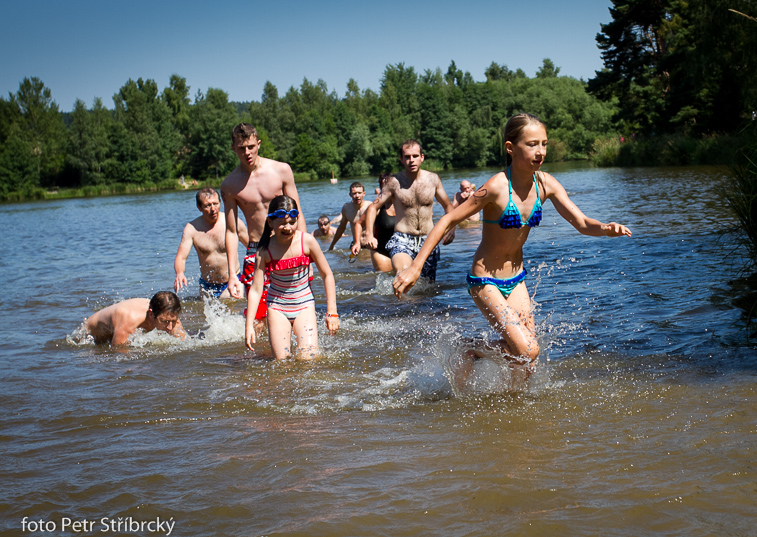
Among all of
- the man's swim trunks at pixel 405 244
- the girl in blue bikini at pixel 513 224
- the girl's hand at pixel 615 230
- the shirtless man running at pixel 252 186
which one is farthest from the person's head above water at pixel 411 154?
the girl's hand at pixel 615 230

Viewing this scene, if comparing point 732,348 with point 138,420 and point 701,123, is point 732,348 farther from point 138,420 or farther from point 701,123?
point 701,123

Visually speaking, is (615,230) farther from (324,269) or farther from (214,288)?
(214,288)

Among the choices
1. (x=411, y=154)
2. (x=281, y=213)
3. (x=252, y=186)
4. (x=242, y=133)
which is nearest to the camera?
(x=281, y=213)

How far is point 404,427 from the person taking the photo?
14.8ft

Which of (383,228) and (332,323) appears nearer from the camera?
(332,323)

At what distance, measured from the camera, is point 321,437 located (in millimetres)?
4406

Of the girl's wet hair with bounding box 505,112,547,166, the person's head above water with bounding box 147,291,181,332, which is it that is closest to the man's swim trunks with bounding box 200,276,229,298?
the person's head above water with bounding box 147,291,181,332

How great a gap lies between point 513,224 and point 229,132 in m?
87.9

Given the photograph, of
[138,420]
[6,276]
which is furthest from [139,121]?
[138,420]

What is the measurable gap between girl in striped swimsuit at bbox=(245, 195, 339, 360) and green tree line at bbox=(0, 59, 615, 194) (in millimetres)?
79764

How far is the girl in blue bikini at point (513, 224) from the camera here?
4414 millimetres

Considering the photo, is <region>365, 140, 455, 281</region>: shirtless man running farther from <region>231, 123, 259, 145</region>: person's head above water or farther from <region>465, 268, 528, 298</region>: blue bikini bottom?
<region>465, 268, 528, 298</region>: blue bikini bottom

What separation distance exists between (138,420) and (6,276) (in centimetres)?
1290

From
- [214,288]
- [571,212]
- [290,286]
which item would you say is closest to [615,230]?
[571,212]
